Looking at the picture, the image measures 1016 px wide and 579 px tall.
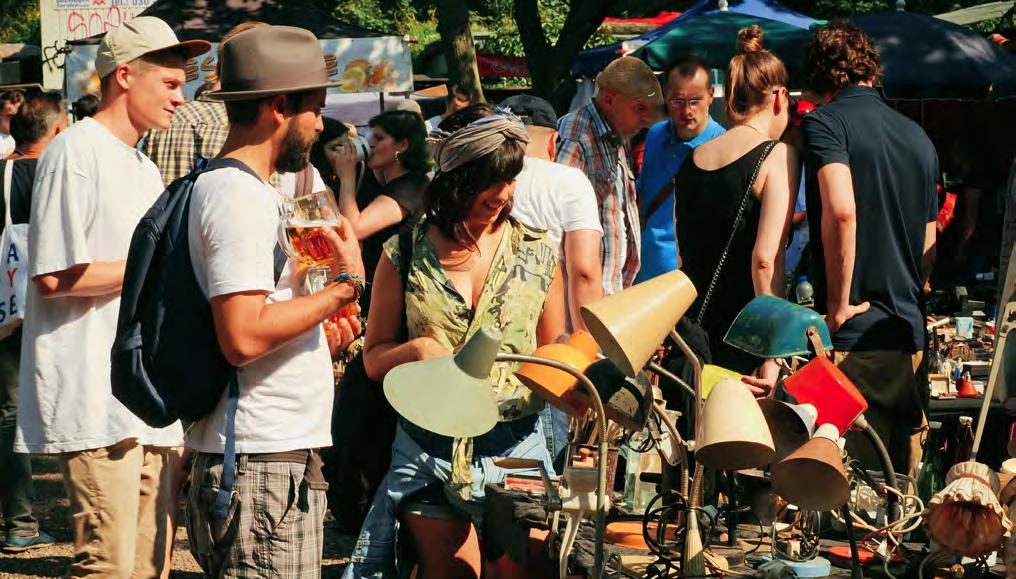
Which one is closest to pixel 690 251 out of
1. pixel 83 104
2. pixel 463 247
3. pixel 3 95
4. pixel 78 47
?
pixel 463 247

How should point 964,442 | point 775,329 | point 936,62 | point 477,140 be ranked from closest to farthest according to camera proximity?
1. point 775,329
2. point 477,140
3. point 964,442
4. point 936,62

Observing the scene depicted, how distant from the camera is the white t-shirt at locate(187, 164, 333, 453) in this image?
2.48 m

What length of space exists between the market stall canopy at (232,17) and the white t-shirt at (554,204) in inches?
318

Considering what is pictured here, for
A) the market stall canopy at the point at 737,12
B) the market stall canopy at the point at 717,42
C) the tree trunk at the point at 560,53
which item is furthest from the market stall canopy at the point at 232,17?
the market stall canopy at the point at 717,42

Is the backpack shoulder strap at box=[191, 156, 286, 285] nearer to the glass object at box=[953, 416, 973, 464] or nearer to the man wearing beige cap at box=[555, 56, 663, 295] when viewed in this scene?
the glass object at box=[953, 416, 973, 464]

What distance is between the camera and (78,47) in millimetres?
11953

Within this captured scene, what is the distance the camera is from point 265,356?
2613 millimetres

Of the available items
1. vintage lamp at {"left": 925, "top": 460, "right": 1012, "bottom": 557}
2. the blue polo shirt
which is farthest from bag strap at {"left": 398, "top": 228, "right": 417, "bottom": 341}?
the blue polo shirt

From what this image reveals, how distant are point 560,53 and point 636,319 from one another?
974 centimetres

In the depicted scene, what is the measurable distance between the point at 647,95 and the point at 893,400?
1.66 metres

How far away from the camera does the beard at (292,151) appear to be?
266 centimetres

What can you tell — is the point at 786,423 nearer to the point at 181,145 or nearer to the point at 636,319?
the point at 636,319

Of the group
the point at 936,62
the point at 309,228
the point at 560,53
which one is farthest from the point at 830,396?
the point at 560,53

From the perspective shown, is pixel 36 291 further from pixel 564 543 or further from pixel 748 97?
pixel 748 97
